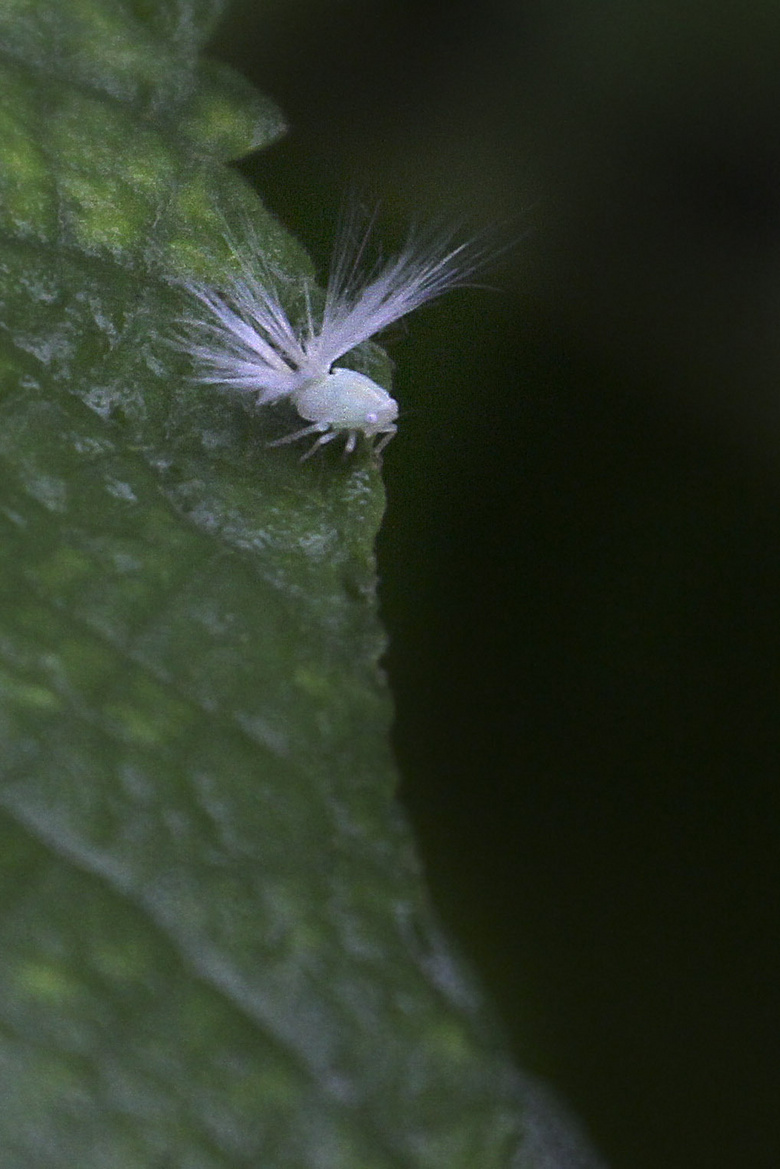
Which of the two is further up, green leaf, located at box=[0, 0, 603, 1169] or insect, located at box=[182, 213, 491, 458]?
insect, located at box=[182, 213, 491, 458]

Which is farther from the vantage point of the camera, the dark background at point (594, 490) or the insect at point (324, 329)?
the insect at point (324, 329)

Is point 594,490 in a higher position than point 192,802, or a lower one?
higher

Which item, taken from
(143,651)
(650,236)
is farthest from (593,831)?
(650,236)

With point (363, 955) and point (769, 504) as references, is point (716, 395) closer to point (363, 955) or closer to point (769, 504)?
point (769, 504)

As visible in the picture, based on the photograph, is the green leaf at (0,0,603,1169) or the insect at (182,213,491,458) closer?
the green leaf at (0,0,603,1169)

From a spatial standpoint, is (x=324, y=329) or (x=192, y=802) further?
(x=324, y=329)
